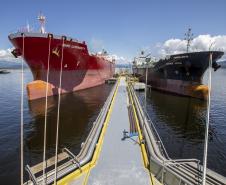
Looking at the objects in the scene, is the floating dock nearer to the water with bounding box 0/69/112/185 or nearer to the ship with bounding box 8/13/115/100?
the water with bounding box 0/69/112/185

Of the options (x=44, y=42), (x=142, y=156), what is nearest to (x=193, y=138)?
(x=142, y=156)

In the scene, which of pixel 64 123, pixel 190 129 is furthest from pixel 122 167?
pixel 190 129

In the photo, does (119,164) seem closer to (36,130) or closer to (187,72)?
(36,130)

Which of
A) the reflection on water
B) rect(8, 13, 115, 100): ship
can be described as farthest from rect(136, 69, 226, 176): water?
rect(8, 13, 115, 100): ship

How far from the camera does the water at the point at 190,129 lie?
14.3 m

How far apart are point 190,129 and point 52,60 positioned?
22349mm

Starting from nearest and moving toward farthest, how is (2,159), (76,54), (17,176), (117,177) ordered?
1. (117,177)
2. (17,176)
3. (2,159)
4. (76,54)

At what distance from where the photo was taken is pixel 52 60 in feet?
103

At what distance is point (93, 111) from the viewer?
85.5 ft

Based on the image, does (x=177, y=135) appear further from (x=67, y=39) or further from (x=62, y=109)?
(x=67, y=39)

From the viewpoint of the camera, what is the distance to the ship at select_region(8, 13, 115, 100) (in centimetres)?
2789

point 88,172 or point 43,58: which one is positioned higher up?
point 43,58

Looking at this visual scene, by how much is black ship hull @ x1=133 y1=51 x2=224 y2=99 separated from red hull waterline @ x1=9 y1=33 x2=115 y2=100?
16.4 metres

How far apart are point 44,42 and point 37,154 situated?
1872 centimetres
